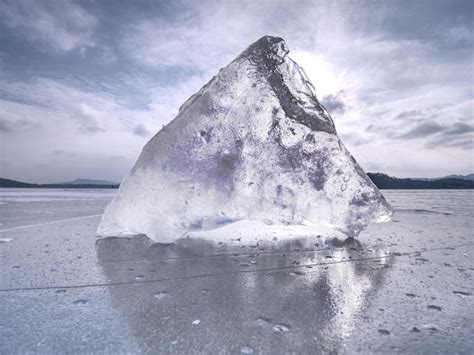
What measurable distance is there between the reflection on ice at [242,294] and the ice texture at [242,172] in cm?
37

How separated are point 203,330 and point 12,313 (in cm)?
83

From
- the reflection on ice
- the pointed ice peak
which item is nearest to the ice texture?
the pointed ice peak

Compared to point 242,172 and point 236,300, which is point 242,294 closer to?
point 236,300

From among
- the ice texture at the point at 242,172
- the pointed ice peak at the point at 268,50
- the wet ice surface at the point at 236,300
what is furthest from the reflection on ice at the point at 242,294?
the pointed ice peak at the point at 268,50

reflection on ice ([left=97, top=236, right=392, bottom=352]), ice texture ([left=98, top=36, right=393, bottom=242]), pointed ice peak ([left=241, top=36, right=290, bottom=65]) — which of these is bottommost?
reflection on ice ([left=97, top=236, right=392, bottom=352])

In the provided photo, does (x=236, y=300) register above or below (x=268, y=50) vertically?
below

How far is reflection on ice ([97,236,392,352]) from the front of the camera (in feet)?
3.40

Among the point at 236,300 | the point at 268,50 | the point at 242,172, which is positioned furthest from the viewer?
the point at 268,50

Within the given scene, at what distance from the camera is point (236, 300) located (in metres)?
1.37

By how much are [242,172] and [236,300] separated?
5.17 feet

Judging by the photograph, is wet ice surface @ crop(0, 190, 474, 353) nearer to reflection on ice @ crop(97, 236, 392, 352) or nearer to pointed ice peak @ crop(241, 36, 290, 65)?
reflection on ice @ crop(97, 236, 392, 352)

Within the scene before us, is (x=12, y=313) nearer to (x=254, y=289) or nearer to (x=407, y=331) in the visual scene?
(x=254, y=289)

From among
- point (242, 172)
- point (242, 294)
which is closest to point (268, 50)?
point (242, 172)

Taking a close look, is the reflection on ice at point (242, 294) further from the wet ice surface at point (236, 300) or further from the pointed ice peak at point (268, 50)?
the pointed ice peak at point (268, 50)
